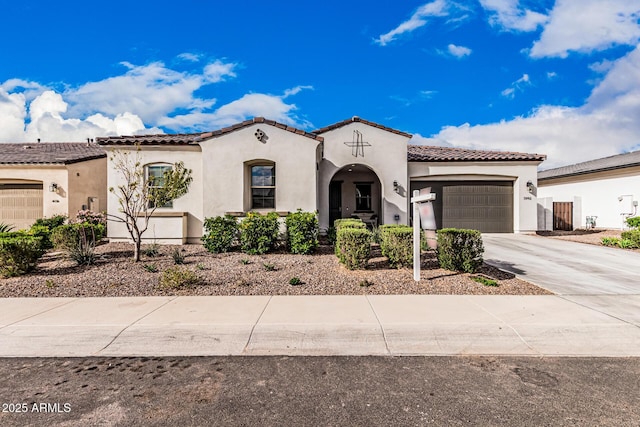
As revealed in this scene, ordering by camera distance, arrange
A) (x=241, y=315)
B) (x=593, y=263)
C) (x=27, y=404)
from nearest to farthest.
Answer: (x=27, y=404)
(x=241, y=315)
(x=593, y=263)

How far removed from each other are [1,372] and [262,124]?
9.79 m

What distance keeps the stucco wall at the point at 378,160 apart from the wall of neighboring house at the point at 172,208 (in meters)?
5.20

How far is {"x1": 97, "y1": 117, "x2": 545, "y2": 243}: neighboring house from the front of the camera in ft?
38.9

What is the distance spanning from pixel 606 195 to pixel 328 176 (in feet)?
55.1

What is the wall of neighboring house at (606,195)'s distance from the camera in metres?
17.6

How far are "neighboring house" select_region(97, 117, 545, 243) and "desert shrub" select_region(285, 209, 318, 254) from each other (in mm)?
1941

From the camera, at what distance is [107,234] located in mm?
12445

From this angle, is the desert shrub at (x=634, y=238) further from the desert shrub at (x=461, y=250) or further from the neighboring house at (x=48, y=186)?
the neighboring house at (x=48, y=186)

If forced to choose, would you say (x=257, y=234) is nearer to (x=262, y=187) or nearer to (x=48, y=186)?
(x=262, y=187)

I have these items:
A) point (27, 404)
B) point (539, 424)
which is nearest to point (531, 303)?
point (539, 424)

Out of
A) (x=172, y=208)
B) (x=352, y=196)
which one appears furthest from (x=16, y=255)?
(x=352, y=196)

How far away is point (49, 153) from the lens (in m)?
16.3

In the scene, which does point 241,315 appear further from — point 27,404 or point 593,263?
point 593,263

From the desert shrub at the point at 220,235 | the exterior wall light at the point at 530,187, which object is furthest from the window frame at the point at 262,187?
the exterior wall light at the point at 530,187
